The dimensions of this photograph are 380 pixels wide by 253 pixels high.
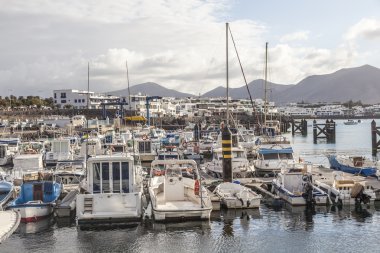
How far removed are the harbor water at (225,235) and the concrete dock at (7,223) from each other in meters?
4.91

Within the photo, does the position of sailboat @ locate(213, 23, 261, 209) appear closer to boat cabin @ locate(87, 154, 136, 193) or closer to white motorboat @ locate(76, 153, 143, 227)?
white motorboat @ locate(76, 153, 143, 227)

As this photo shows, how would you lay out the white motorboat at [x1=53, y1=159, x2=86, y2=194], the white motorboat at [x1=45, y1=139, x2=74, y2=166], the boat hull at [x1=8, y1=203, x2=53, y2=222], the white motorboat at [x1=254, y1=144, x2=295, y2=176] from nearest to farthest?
the boat hull at [x1=8, y1=203, x2=53, y2=222]
the white motorboat at [x1=53, y1=159, x2=86, y2=194]
the white motorboat at [x1=254, y1=144, x2=295, y2=176]
the white motorboat at [x1=45, y1=139, x2=74, y2=166]

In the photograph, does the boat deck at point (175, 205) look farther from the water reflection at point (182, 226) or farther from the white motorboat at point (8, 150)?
the white motorboat at point (8, 150)

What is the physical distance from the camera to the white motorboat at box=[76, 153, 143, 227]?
71.1ft

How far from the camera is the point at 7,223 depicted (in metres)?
14.4

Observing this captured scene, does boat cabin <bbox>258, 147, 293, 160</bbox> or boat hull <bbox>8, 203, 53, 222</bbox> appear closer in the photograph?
boat hull <bbox>8, 203, 53, 222</bbox>

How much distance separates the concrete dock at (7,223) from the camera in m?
13.5

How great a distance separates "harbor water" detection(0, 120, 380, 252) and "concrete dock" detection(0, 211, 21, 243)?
4907 millimetres

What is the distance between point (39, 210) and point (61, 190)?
14.8 ft

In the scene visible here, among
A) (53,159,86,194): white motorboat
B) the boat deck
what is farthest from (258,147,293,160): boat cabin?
the boat deck

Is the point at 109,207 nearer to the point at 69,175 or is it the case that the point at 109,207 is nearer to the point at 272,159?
the point at 69,175

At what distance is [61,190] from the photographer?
92.3 feet

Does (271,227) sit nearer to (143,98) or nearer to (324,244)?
(324,244)

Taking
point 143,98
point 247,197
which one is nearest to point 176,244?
point 247,197
